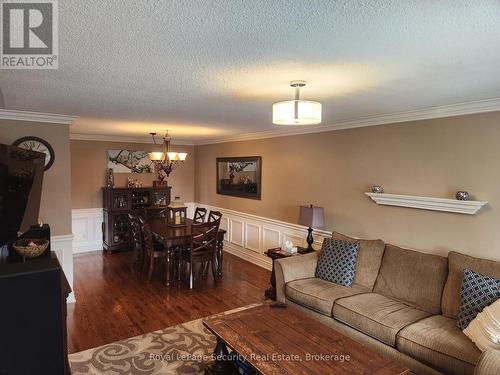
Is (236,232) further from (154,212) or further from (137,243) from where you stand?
(137,243)

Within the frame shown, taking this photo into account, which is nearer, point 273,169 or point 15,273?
point 15,273

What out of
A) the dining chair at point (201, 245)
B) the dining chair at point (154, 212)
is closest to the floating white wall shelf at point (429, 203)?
the dining chair at point (201, 245)

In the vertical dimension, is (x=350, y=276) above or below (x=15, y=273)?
below

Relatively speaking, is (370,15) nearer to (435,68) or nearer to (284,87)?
(435,68)

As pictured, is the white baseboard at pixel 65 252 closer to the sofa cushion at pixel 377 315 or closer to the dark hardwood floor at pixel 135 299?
the dark hardwood floor at pixel 135 299

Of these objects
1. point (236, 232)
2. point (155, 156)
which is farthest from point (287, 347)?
point (236, 232)

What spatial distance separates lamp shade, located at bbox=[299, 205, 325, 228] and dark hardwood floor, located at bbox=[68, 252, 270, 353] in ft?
3.95

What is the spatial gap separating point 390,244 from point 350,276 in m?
0.62

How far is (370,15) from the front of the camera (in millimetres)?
1287

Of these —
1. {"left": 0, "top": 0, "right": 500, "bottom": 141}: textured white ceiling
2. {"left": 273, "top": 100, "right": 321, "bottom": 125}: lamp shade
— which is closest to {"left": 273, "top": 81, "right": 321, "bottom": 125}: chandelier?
{"left": 273, "top": 100, "right": 321, "bottom": 125}: lamp shade

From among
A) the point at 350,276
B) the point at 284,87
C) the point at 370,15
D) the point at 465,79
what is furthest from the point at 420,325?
the point at 370,15

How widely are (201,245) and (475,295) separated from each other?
329 centimetres

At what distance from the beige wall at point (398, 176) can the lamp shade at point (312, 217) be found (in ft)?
0.98

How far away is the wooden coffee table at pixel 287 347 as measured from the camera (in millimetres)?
1976
